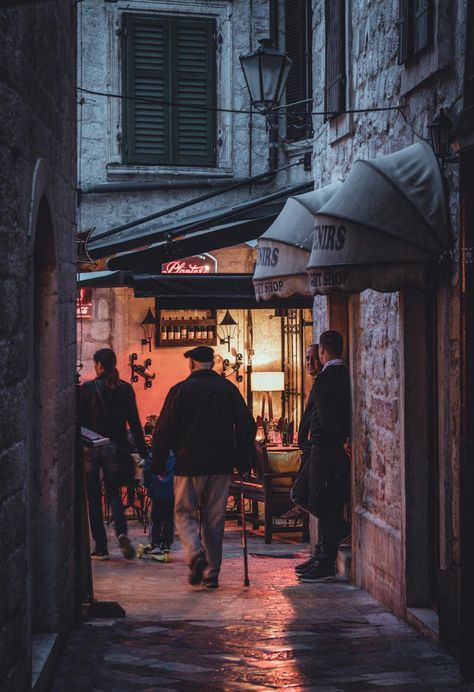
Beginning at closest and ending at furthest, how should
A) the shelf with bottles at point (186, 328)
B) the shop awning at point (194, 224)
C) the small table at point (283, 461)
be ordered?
1. the small table at point (283, 461)
2. the shop awning at point (194, 224)
3. the shelf with bottles at point (186, 328)

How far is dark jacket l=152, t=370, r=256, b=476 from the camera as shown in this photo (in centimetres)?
977

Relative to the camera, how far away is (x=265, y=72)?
1255 cm

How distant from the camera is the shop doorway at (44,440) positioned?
654cm

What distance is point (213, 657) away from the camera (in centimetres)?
700

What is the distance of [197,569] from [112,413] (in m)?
2.16

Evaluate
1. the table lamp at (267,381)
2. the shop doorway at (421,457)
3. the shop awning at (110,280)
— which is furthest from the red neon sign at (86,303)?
the shop doorway at (421,457)

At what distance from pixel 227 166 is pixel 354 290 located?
9.75 metres

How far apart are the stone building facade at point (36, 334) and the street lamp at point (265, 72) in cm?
496

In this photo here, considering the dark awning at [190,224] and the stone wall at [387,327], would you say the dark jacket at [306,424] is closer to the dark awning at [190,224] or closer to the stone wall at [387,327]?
the stone wall at [387,327]

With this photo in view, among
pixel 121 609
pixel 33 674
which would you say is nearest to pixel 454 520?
pixel 121 609

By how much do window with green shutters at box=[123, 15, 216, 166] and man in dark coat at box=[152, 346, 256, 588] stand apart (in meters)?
7.47

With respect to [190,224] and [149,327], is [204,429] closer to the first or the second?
[190,224]

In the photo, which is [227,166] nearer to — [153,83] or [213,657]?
[153,83]

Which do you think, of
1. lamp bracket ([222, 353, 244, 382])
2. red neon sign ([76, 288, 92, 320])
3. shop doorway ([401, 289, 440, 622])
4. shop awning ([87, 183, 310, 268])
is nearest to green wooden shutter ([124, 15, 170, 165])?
shop awning ([87, 183, 310, 268])
